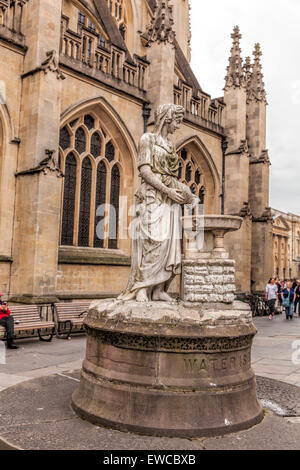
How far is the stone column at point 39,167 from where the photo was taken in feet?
34.9

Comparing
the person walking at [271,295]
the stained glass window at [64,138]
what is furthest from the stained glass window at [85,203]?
the person walking at [271,295]

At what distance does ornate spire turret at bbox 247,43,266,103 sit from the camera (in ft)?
67.3

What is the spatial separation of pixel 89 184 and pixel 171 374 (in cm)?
1066

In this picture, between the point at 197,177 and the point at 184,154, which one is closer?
the point at 184,154

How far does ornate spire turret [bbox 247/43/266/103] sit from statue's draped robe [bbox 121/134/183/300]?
1758cm

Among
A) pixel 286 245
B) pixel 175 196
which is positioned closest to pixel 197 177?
pixel 175 196

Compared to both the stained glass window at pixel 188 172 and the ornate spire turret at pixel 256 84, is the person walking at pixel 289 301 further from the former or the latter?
the ornate spire turret at pixel 256 84

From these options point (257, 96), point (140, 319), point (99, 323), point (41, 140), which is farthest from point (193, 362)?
point (257, 96)

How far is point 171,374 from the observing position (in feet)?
12.2

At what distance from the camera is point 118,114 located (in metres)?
14.1

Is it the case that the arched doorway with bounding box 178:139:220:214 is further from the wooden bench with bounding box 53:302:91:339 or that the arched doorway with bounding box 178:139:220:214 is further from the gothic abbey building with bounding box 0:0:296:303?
the wooden bench with bounding box 53:302:91:339

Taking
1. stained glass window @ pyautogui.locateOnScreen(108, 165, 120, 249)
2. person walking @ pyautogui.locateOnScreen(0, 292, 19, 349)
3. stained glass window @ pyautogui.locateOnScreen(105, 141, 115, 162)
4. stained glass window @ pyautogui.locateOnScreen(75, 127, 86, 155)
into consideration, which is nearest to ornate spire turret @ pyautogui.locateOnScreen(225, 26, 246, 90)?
stained glass window @ pyautogui.locateOnScreen(105, 141, 115, 162)

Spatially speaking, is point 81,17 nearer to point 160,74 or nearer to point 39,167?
point 160,74

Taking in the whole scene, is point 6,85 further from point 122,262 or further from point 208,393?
point 208,393
